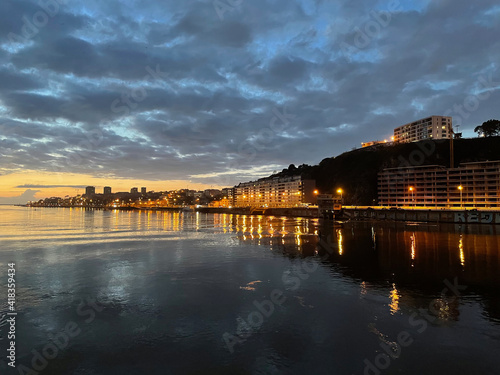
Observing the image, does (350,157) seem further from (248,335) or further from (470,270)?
(248,335)

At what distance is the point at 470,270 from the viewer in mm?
22969

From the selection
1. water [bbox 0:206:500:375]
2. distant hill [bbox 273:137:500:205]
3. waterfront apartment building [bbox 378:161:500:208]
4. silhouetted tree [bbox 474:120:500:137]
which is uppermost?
silhouetted tree [bbox 474:120:500:137]

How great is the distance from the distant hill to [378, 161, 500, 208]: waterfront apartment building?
27.0ft

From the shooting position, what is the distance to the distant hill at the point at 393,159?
138 metres

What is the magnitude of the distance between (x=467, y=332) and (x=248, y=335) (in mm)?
8467

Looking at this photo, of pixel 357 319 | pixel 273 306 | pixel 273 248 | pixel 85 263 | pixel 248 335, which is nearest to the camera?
pixel 248 335

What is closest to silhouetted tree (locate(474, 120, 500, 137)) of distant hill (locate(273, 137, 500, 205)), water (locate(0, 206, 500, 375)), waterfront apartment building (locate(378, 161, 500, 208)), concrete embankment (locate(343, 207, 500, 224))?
distant hill (locate(273, 137, 500, 205))

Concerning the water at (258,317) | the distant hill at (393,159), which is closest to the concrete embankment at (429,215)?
the distant hill at (393,159)

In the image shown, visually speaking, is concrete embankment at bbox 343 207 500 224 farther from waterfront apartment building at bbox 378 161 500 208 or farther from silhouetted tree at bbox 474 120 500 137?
silhouetted tree at bbox 474 120 500 137

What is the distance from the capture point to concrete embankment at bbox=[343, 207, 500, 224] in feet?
247

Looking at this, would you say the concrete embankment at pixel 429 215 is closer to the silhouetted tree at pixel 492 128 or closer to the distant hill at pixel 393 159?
the distant hill at pixel 393 159

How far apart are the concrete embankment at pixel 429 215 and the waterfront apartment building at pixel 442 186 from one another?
2693 cm

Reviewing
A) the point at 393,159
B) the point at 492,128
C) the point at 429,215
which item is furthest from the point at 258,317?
the point at 492,128

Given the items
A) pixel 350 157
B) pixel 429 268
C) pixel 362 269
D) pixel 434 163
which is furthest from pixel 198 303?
pixel 350 157
